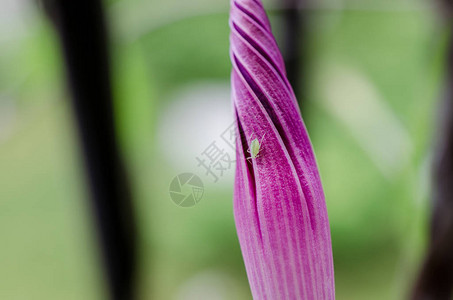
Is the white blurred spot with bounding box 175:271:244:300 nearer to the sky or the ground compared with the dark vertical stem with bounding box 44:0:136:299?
nearer to the ground

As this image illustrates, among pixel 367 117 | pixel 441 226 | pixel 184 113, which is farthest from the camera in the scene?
pixel 184 113

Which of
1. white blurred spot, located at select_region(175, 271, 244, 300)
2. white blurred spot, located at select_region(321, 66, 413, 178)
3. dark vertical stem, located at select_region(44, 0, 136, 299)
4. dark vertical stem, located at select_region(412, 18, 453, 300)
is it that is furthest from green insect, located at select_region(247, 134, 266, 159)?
white blurred spot, located at select_region(175, 271, 244, 300)

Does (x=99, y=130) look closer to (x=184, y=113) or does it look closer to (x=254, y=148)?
(x=184, y=113)

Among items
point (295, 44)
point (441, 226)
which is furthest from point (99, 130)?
point (441, 226)

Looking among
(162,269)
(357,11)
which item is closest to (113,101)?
(162,269)

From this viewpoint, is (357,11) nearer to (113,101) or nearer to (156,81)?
(156,81)

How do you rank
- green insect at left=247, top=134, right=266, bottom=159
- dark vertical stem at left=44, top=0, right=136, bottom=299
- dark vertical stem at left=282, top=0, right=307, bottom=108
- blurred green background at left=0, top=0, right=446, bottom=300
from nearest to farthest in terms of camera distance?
green insect at left=247, top=134, right=266, bottom=159, dark vertical stem at left=44, top=0, right=136, bottom=299, dark vertical stem at left=282, top=0, right=307, bottom=108, blurred green background at left=0, top=0, right=446, bottom=300

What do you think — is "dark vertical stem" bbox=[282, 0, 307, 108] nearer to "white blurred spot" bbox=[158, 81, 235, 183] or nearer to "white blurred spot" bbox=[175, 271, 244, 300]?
"white blurred spot" bbox=[158, 81, 235, 183]

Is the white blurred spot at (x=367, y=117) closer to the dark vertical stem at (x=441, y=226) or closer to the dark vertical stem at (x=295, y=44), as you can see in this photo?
the dark vertical stem at (x=295, y=44)

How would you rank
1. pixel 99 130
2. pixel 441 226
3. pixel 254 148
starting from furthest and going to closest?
pixel 99 130
pixel 441 226
pixel 254 148
